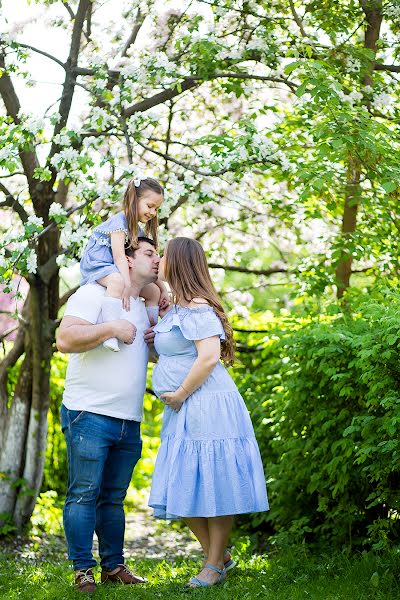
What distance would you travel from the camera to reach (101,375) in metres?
3.88

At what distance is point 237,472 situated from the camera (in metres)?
3.82

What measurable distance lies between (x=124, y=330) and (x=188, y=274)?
0.39 m

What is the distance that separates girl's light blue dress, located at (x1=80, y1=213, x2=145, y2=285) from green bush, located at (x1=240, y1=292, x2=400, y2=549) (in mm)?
1158

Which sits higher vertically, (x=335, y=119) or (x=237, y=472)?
(x=335, y=119)

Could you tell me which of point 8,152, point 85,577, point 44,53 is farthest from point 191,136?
point 85,577

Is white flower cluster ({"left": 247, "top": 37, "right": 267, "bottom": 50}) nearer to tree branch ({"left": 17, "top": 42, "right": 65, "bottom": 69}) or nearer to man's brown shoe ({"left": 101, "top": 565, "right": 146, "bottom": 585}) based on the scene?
tree branch ({"left": 17, "top": 42, "right": 65, "bottom": 69})

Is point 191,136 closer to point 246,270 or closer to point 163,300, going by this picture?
point 246,270

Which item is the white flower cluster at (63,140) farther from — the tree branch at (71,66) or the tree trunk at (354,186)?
the tree trunk at (354,186)

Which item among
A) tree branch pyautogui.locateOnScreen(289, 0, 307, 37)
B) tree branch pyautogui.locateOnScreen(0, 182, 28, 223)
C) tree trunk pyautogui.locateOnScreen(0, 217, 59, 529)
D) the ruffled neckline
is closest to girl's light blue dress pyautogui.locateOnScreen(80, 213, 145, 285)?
the ruffled neckline

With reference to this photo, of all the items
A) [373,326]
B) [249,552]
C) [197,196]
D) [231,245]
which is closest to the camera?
[373,326]

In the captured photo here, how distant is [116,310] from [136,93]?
187 centimetres

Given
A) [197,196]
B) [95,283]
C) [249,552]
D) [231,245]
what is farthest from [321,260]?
[95,283]

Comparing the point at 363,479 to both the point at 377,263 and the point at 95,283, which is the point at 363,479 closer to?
the point at 95,283

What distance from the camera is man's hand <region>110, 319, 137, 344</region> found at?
379cm
